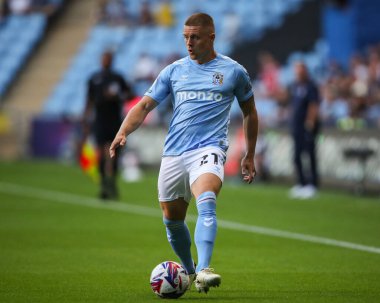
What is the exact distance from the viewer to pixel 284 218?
15930 millimetres

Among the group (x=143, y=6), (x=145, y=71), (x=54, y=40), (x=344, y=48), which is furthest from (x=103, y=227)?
(x=54, y=40)

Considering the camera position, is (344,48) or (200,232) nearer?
(200,232)

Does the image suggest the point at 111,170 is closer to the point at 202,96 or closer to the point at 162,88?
the point at 162,88

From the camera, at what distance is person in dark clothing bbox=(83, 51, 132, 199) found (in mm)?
18391

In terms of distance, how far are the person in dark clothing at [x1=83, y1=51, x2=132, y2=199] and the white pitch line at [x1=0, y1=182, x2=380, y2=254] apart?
0.66 meters

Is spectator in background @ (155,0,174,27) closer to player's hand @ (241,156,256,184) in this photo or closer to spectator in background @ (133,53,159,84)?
spectator in background @ (133,53,159,84)

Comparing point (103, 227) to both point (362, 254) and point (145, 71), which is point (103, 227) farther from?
point (145, 71)

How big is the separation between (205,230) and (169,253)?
3.44m

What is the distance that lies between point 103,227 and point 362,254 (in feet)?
14.5

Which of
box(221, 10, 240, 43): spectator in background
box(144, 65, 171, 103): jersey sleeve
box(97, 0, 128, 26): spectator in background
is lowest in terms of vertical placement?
box(144, 65, 171, 103): jersey sleeve

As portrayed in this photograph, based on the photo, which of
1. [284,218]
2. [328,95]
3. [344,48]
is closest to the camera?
[284,218]

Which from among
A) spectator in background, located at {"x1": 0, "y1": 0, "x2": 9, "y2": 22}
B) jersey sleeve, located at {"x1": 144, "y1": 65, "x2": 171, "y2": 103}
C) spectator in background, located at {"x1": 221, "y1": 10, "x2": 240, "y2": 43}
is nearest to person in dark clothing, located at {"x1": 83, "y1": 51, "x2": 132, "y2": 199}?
jersey sleeve, located at {"x1": 144, "y1": 65, "x2": 171, "y2": 103}

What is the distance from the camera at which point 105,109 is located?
1873cm

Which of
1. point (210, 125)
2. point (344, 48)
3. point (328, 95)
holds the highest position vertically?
point (344, 48)
